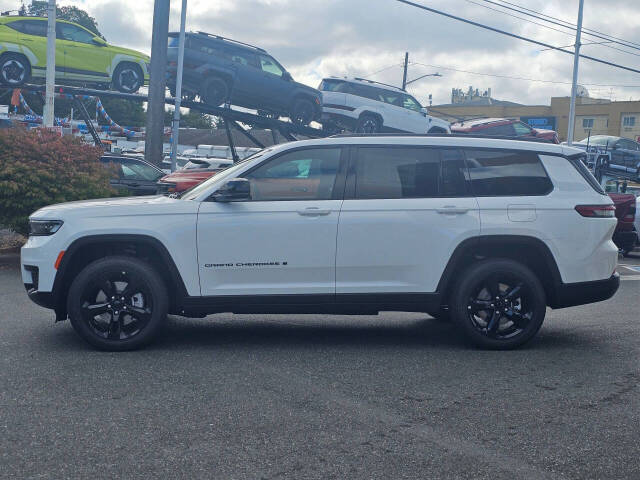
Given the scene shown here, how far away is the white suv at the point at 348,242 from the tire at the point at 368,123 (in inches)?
749

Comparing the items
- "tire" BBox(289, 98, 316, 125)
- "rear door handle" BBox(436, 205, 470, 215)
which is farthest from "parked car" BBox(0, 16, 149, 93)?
"rear door handle" BBox(436, 205, 470, 215)

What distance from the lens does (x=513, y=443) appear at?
4488mm

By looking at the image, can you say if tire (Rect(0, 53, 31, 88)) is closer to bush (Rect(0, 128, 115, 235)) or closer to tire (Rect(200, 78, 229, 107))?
tire (Rect(200, 78, 229, 107))

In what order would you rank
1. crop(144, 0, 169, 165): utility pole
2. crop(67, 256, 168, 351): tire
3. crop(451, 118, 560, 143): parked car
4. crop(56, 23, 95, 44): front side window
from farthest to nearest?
crop(451, 118, 560, 143): parked car, crop(56, 23, 95, 44): front side window, crop(144, 0, 169, 165): utility pole, crop(67, 256, 168, 351): tire

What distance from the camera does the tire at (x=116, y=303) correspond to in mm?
6418

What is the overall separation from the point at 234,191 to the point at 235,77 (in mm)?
16418

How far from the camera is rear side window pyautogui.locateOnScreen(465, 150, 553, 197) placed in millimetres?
6918

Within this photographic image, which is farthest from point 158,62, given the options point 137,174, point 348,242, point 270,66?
point 348,242

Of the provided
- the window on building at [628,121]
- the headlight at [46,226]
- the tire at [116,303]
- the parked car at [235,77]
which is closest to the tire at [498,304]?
the tire at [116,303]

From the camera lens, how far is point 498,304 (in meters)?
6.79

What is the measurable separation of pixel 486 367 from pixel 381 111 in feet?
67.1

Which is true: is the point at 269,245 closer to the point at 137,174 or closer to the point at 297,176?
the point at 297,176

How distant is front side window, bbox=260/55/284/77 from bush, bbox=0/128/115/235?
10.6 meters

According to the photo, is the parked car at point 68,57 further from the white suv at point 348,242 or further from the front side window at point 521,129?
the white suv at point 348,242
